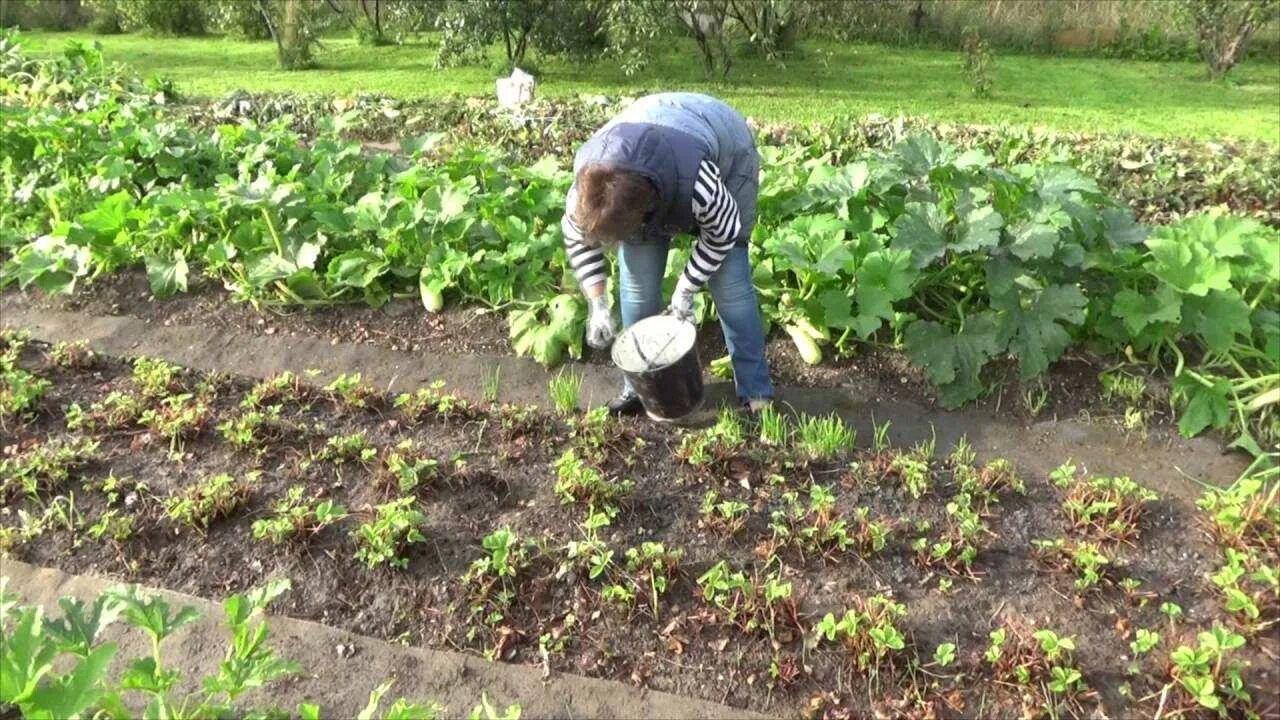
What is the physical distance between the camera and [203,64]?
11.1m

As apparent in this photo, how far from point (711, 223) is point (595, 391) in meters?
1.14

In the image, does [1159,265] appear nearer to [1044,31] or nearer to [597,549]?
[597,549]

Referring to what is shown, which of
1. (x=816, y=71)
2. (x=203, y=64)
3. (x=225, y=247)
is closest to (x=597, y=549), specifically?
(x=225, y=247)

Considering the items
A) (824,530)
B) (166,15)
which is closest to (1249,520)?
(824,530)

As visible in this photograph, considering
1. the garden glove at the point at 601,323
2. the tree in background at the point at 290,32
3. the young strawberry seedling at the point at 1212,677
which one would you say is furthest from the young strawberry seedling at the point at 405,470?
the tree in background at the point at 290,32

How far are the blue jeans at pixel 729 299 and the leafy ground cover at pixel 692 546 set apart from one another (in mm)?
239

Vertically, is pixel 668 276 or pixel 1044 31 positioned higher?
pixel 1044 31

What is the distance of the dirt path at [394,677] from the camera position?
2367 millimetres

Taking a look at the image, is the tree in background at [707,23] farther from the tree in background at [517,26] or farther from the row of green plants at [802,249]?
the row of green plants at [802,249]

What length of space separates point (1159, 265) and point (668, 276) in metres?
1.95

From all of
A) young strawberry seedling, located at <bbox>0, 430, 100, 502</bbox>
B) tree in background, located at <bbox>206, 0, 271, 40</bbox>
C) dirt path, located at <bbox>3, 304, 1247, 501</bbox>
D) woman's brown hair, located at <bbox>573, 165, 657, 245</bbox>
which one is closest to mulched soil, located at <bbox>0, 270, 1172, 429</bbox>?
dirt path, located at <bbox>3, 304, 1247, 501</bbox>

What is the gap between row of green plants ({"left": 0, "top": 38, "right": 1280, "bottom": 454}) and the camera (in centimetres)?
338

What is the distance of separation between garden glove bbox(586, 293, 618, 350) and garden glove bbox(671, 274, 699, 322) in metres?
0.28

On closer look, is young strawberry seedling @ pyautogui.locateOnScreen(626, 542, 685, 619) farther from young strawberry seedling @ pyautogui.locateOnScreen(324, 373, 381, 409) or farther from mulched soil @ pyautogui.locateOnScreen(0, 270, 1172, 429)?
young strawberry seedling @ pyautogui.locateOnScreen(324, 373, 381, 409)
